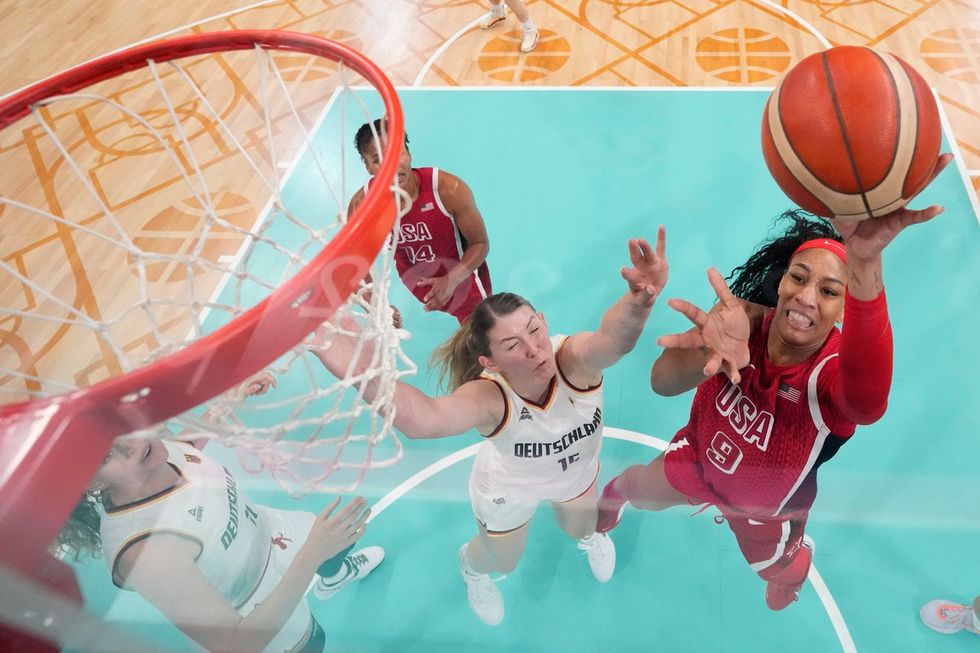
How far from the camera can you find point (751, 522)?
2.04 m

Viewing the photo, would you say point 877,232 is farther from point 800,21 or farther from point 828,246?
point 800,21

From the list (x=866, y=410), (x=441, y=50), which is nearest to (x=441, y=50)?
(x=441, y=50)

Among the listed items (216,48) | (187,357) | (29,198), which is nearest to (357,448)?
(216,48)

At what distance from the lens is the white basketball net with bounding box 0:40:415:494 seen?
2.76m

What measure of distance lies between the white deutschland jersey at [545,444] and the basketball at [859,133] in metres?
0.75

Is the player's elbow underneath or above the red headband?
underneath

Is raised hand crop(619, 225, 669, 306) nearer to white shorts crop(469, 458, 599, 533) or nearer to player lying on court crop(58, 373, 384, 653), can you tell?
white shorts crop(469, 458, 599, 533)

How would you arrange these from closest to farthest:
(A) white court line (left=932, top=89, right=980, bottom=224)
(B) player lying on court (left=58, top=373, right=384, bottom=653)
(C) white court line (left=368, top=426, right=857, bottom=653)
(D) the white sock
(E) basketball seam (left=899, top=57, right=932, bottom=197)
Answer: (E) basketball seam (left=899, top=57, right=932, bottom=197), (B) player lying on court (left=58, top=373, right=384, bottom=653), (D) the white sock, (C) white court line (left=368, top=426, right=857, bottom=653), (A) white court line (left=932, top=89, right=980, bottom=224)

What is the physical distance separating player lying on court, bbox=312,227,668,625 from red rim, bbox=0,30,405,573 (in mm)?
269

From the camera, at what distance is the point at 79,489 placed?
1.10m

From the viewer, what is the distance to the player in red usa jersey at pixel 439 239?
2455 millimetres

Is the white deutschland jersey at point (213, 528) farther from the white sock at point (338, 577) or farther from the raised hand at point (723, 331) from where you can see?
the raised hand at point (723, 331)

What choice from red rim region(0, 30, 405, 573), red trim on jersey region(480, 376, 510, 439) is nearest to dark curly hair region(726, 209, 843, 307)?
red trim on jersey region(480, 376, 510, 439)

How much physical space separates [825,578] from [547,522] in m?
0.89
